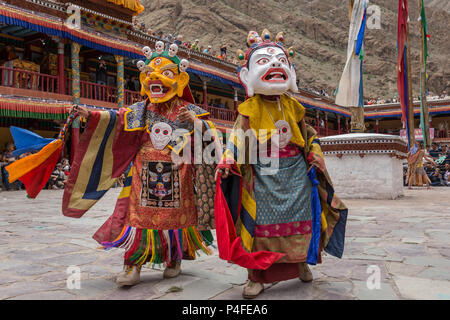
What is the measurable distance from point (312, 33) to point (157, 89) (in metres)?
63.4

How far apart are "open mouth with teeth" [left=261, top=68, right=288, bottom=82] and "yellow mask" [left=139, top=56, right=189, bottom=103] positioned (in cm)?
70

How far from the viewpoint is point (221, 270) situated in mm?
Result: 3082

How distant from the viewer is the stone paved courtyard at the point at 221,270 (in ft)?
8.05

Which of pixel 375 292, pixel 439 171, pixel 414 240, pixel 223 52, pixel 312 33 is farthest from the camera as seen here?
pixel 312 33

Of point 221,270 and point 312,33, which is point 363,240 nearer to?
point 221,270

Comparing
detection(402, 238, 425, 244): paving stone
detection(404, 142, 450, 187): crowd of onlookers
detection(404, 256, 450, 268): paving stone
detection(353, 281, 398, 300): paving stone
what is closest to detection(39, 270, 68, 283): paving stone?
detection(353, 281, 398, 300): paving stone

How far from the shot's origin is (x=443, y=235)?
426 cm

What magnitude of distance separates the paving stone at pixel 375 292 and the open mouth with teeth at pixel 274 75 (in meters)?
1.45

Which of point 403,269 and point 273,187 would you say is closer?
point 273,187

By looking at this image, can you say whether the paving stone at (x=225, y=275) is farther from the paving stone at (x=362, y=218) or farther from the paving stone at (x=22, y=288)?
the paving stone at (x=362, y=218)

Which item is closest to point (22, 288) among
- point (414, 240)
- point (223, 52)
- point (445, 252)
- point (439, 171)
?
point (445, 252)

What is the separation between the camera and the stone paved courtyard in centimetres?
246

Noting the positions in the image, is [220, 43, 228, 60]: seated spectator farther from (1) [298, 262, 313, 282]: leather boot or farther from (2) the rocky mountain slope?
(2) the rocky mountain slope

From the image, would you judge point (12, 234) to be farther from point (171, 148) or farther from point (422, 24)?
point (422, 24)
